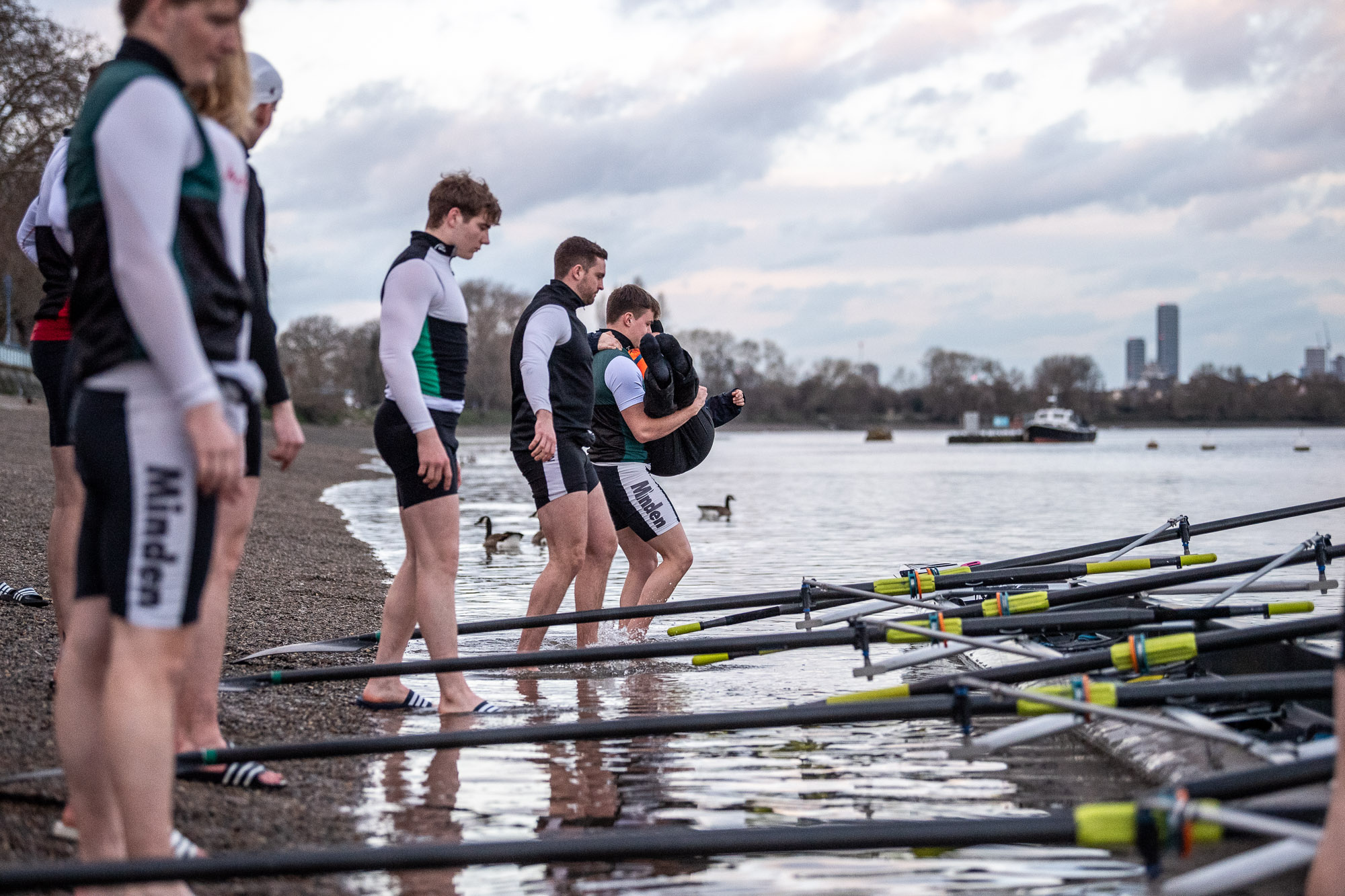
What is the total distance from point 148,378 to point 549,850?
4.06 ft

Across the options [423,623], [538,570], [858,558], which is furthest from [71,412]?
[858,558]

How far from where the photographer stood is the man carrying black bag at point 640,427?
6.60 metres

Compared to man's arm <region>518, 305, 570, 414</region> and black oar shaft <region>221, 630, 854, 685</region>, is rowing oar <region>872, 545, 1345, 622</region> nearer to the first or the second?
black oar shaft <region>221, 630, 854, 685</region>

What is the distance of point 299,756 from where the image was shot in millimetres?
3361

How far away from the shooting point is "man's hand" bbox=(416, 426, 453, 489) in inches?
175

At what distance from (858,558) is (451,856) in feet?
33.2

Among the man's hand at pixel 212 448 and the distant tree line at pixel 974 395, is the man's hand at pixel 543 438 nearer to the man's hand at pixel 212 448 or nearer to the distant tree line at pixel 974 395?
the man's hand at pixel 212 448

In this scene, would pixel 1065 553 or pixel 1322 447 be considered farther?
pixel 1322 447

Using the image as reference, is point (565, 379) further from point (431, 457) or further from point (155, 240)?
point (155, 240)

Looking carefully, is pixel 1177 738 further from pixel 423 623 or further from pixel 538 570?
pixel 538 570

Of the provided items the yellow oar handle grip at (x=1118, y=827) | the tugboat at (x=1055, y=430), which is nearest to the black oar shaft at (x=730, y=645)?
the yellow oar handle grip at (x=1118, y=827)

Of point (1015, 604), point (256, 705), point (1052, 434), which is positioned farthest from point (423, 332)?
point (1052, 434)

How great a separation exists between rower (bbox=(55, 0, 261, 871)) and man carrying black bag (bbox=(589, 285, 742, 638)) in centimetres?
415

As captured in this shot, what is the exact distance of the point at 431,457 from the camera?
444cm
